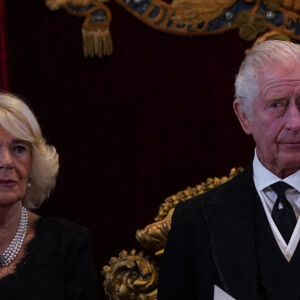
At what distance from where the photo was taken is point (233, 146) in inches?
92.7

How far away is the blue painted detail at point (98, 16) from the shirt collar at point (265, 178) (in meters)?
0.69

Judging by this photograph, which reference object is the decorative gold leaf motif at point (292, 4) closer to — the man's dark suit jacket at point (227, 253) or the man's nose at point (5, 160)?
the man's dark suit jacket at point (227, 253)

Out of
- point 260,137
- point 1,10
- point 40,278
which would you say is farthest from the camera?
point 1,10

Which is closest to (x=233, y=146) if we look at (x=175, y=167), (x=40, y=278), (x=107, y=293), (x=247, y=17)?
(x=175, y=167)

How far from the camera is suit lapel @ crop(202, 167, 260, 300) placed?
172cm

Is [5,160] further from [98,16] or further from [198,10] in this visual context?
[198,10]

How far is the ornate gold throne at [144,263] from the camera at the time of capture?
2.25m

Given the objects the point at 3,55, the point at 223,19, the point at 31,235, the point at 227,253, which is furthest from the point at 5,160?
the point at 223,19

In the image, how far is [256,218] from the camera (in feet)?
5.95

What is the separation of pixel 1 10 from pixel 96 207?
62 centimetres

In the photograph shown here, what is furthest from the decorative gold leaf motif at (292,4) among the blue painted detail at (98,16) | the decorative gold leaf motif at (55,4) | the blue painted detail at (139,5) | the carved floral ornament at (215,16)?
the decorative gold leaf motif at (55,4)

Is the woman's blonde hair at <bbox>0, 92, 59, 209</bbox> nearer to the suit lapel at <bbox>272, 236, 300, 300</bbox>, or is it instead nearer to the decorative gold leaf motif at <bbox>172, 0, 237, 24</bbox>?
the decorative gold leaf motif at <bbox>172, 0, 237, 24</bbox>

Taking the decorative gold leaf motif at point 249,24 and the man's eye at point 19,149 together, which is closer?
the man's eye at point 19,149

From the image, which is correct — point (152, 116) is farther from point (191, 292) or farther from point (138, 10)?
point (191, 292)
